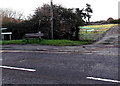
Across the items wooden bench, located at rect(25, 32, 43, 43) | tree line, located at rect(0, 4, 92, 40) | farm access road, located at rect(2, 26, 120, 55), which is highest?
tree line, located at rect(0, 4, 92, 40)

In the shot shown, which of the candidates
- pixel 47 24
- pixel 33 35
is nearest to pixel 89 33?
pixel 47 24

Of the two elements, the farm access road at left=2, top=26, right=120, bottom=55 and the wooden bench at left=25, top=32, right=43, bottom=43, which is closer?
the farm access road at left=2, top=26, right=120, bottom=55

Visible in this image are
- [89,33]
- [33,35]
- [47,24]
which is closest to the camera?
[33,35]

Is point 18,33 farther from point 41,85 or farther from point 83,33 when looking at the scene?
point 41,85

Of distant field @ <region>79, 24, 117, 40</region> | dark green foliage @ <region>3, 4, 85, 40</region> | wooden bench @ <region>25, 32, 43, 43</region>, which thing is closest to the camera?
wooden bench @ <region>25, 32, 43, 43</region>

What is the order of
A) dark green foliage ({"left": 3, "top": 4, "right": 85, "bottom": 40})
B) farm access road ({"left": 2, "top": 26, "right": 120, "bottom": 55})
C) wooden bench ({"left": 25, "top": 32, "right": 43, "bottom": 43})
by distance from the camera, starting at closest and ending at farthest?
farm access road ({"left": 2, "top": 26, "right": 120, "bottom": 55}) → wooden bench ({"left": 25, "top": 32, "right": 43, "bottom": 43}) → dark green foliage ({"left": 3, "top": 4, "right": 85, "bottom": 40})

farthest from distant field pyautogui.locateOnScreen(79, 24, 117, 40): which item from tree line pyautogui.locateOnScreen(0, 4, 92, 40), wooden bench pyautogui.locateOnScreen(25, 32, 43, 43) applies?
wooden bench pyautogui.locateOnScreen(25, 32, 43, 43)

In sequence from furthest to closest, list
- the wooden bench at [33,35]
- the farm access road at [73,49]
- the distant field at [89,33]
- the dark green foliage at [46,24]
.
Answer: the distant field at [89,33] → the dark green foliage at [46,24] → the wooden bench at [33,35] → the farm access road at [73,49]

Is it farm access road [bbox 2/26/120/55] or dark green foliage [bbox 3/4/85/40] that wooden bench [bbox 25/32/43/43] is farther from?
dark green foliage [bbox 3/4/85/40]

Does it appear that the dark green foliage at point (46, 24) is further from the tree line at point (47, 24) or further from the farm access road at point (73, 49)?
Result: the farm access road at point (73, 49)

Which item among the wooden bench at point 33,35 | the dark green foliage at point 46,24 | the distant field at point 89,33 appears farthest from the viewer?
the distant field at point 89,33

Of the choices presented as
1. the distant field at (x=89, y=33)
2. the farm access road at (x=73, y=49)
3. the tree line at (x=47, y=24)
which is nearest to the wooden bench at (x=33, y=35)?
the farm access road at (x=73, y=49)

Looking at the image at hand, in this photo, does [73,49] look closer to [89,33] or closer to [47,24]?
[47,24]

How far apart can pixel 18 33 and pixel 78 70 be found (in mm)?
15971
